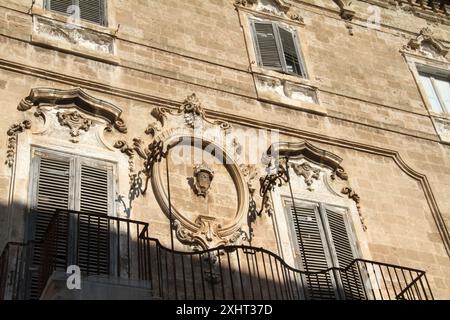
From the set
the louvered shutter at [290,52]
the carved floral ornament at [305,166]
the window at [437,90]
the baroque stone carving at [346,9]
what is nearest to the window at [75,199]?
the carved floral ornament at [305,166]

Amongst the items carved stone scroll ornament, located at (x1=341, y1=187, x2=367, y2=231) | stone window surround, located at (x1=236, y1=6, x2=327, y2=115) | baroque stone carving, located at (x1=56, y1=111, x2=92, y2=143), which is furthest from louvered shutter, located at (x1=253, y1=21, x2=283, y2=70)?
baroque stone carving, located at (x1=56, y1=111, x2=92, y2=143)

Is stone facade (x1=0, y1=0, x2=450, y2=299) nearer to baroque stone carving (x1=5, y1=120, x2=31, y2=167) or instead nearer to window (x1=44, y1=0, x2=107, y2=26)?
baroque stone carving (x1=5, y1=120, x2=31, y2=167)

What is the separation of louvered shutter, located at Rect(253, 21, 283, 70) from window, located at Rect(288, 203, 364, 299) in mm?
2849

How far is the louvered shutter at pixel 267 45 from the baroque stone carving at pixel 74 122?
11.6ft

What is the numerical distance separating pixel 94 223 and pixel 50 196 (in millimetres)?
672

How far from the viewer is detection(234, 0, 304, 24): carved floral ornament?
1344cm

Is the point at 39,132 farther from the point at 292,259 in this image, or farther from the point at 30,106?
the point at 292,259

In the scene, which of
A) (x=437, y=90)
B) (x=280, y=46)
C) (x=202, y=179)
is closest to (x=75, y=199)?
(x=202, y=179)

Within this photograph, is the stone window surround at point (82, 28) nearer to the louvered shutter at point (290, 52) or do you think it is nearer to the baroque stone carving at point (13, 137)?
the baroque stone carving at point (13, 137)

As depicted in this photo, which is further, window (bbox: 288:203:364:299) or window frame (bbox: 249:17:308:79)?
window frame (bbox: 249:17:308:79)

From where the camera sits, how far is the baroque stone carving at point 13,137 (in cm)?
927
